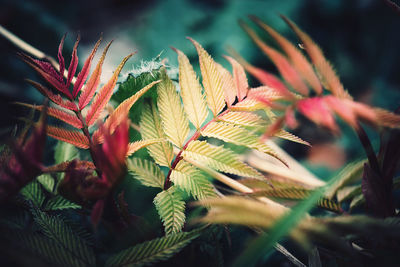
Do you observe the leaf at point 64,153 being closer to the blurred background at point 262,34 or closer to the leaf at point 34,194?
the leaf at point 34,194

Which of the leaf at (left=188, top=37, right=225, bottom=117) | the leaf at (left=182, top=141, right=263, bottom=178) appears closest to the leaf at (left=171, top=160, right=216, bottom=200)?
the leaf at (left=182, top=141, right=263, bottom=178)

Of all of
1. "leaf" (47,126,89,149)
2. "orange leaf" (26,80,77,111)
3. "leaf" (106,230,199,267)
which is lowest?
"leaf" (106,230,199,267)

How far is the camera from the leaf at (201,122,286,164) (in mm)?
436

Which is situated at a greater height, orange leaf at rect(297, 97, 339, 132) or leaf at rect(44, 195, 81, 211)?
orange leaf at rect(297, 97, 339, 132)

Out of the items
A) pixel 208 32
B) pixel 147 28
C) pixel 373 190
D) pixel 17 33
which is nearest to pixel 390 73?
pixel 208 32

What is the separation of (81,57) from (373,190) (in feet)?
4.47

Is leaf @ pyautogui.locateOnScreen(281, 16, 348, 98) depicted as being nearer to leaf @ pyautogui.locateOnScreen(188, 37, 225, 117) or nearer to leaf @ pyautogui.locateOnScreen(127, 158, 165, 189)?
leaf @ pyautogui.locateOnScreen(188, 37, 225, 117)

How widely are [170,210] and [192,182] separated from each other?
0.20ft

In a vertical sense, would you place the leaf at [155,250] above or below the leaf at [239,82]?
below

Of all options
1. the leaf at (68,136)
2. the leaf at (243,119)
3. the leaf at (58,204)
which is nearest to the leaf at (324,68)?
the leaf at (243,119)

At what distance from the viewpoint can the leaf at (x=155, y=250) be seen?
1.27ft

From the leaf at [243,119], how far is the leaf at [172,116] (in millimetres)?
77

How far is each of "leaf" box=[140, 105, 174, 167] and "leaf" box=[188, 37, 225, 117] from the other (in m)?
0.12

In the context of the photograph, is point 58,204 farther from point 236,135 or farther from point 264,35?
point 264,35
